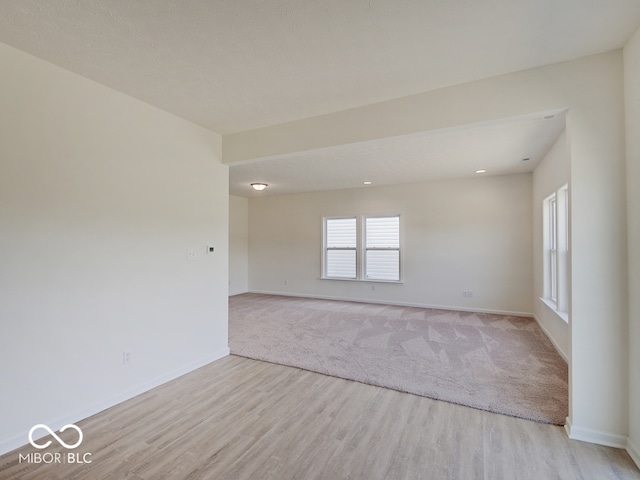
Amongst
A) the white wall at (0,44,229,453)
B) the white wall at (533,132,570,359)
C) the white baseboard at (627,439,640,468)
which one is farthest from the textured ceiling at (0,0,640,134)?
the white baseboard at (627,439,640,468)

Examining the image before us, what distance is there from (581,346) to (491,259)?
151 inches

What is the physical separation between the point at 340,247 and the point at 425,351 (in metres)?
3.70

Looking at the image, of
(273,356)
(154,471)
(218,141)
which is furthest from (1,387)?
(218,141)

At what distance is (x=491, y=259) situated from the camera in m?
5.58

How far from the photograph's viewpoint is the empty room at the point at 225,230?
1785mm

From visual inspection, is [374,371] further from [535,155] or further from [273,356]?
[535,155]

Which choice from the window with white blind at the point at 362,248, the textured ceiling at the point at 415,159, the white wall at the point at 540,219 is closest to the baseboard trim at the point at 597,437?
the white wall at the point at 540,219

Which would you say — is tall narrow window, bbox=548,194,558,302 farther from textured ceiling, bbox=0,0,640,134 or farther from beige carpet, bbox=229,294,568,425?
textured ceiling, bbox=0,0,640,134

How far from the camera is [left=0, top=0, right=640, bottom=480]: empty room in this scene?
179 centimetres

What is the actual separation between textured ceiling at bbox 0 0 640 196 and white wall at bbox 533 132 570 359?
731 millimetres

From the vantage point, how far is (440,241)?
19.6 ft

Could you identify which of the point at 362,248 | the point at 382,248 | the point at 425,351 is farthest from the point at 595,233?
the point at 362,248

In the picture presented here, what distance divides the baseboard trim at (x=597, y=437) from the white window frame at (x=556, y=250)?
148 cm

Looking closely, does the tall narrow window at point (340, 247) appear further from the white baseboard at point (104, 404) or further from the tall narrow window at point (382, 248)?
the white baseboard at point (104, 404)
